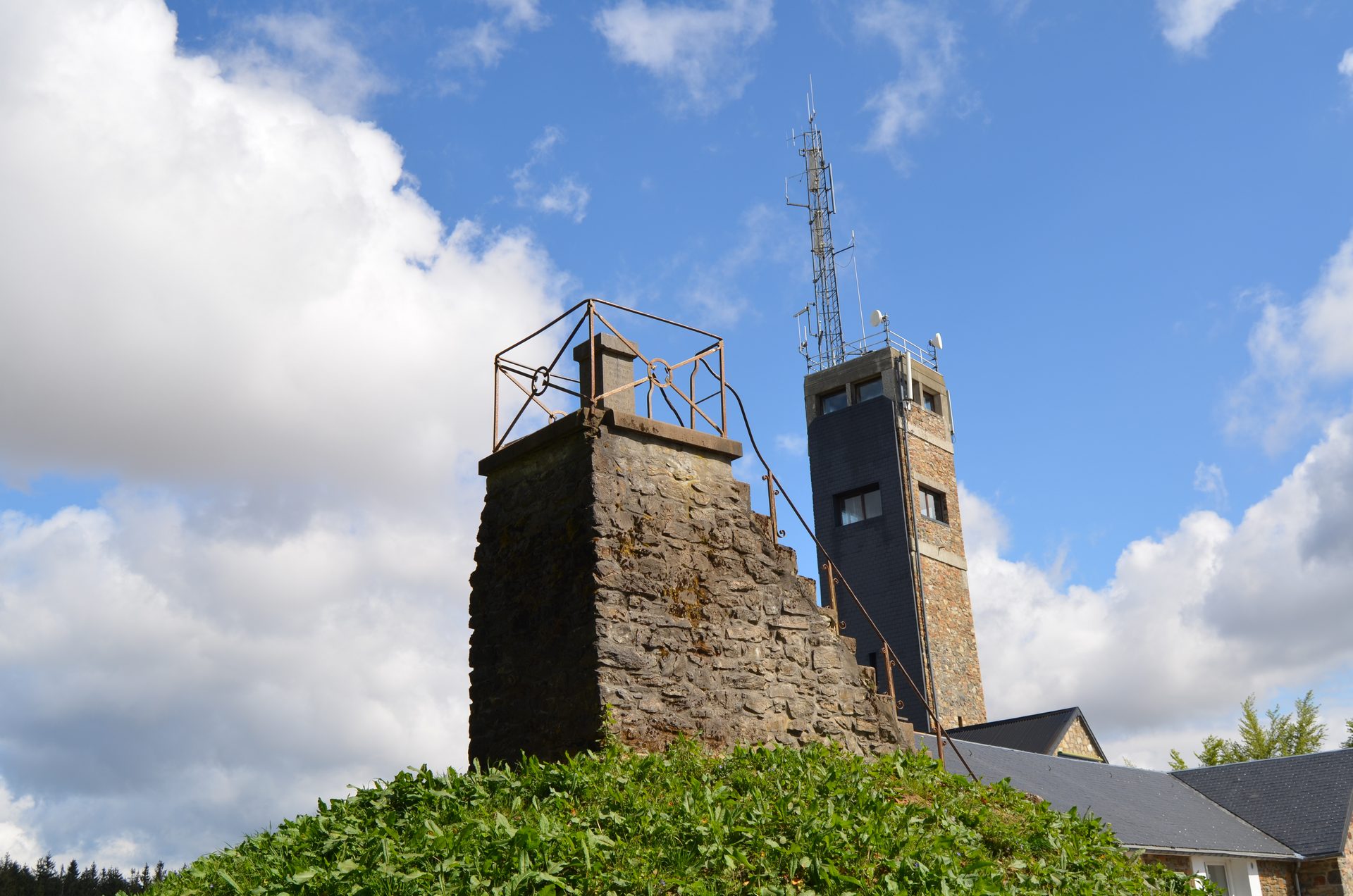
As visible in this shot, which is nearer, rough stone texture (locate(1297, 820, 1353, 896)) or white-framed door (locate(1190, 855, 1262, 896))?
white-framed door (locate(1190, 855, 1262, 896))

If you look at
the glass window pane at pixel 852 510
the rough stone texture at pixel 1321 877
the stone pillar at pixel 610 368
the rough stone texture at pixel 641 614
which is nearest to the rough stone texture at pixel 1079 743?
the rough stone texture at pixel 1321 877

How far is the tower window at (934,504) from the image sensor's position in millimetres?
28359

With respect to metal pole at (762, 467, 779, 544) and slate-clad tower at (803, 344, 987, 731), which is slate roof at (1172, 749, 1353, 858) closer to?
slate-clad tower at (803, 344, 987, 731)

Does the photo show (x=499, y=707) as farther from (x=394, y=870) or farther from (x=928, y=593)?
(x=928, y=593)

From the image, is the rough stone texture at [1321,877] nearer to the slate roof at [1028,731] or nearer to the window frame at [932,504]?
the slate roof at [1028,731]

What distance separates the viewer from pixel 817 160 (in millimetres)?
33344

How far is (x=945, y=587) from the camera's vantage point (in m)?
27.6

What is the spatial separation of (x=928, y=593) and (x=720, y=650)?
61.8 feet

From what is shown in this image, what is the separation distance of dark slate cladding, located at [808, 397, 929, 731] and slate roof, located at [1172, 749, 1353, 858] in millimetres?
6506

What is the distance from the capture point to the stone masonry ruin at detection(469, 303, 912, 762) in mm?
8633

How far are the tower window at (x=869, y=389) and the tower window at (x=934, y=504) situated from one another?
110 inches

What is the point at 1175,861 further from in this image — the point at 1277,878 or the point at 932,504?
the point at 932,504

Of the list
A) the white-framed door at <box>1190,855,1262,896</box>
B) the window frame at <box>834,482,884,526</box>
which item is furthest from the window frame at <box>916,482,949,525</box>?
the white-framed door at <box>1190,855,1262,896</box>

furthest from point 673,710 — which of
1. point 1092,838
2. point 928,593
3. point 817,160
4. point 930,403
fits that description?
point 817,160
